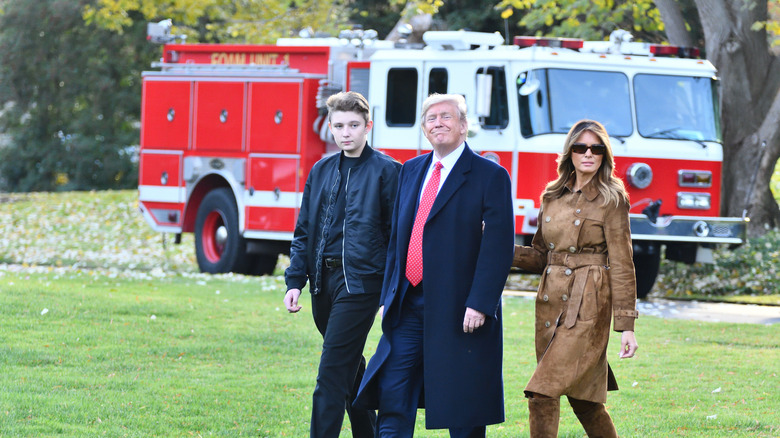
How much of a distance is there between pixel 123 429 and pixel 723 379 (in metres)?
4.52

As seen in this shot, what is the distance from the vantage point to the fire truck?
44.7ft

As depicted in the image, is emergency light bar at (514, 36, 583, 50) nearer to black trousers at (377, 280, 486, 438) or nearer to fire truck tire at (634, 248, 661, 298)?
fire truck tire at (634, 248, 661, 298)

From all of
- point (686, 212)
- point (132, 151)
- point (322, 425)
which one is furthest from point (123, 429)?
point (132, 151)

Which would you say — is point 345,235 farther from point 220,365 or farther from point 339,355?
point 220,365

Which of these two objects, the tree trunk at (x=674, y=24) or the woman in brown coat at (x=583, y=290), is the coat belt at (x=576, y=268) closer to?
the woman in brown coat at (x=583, y=290)

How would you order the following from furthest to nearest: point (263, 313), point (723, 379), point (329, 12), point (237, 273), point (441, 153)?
point (329, 12) < point (237, 273) < point (263, 313) < point (723, 379) < point (441, 153)

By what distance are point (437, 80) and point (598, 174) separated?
890cm

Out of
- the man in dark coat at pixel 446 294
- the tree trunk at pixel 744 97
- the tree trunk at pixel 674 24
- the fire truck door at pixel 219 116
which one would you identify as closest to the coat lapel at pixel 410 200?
the man in dark coat at pixel 446 294

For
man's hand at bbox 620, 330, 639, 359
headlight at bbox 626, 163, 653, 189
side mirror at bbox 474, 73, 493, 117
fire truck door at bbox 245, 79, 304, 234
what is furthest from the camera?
fire truck door at bbox 245, 79, 304, 234

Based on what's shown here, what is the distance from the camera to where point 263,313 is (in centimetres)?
1156

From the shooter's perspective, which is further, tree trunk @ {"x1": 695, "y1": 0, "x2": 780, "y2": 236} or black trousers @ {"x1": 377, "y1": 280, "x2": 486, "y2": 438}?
tree trunk @ {"x1": 695, "y1": 0, "x2": 780, "y2": 236}

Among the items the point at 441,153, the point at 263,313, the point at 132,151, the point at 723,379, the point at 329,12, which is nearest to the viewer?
the point at 441,153

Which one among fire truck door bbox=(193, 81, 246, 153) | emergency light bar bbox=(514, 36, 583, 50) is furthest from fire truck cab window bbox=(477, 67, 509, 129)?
fire truck door bbox=(193, 81, 246, 153)

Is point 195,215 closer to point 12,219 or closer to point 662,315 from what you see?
point 662,315
